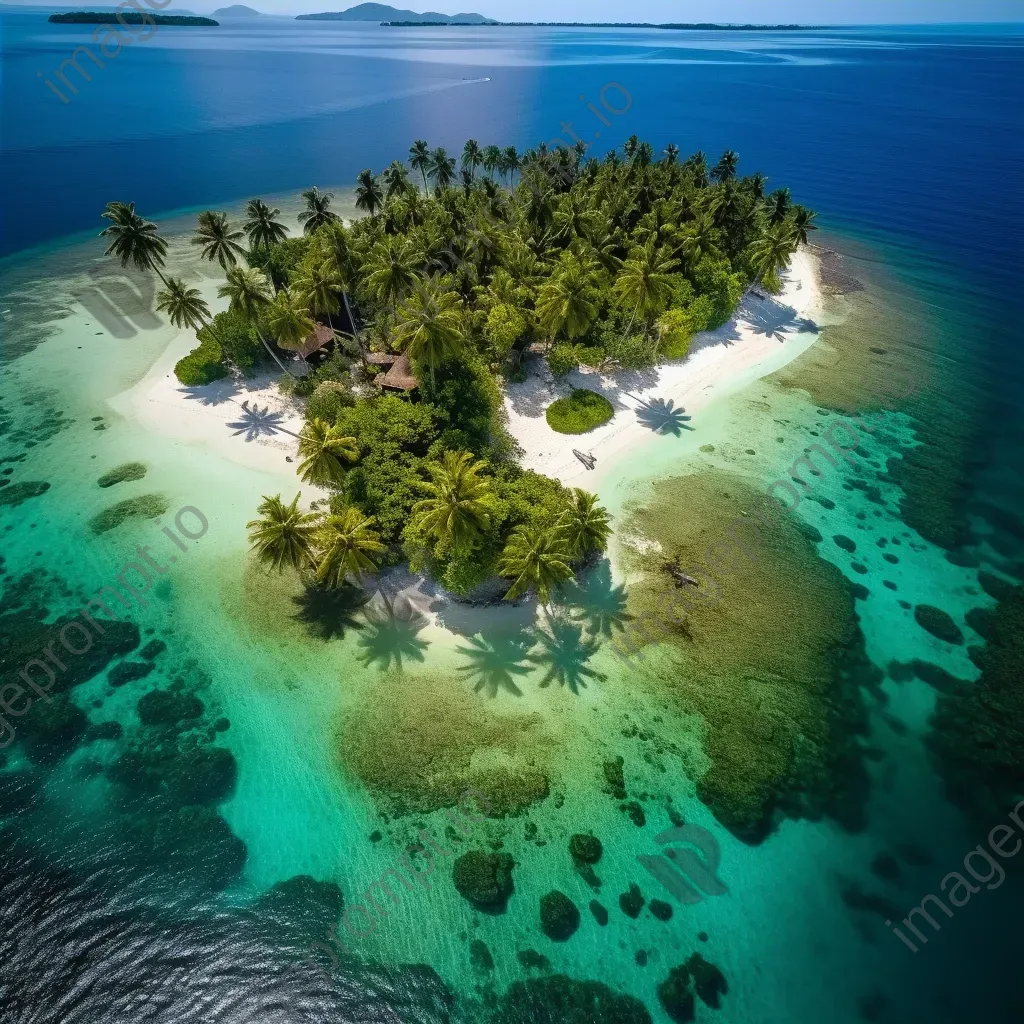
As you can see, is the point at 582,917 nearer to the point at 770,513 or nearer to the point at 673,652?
the point at 673,652

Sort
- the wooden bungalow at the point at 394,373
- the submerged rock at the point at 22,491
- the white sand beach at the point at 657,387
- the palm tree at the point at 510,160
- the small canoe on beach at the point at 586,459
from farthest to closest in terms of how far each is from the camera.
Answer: the palm tree at the point at 510,160 < the white sand beach at the point at 657,387 < the small canoe on beach at the point at 586,459 < the wooden bungalow at the point at 394,373 < the submerged rock at the point at 22,491

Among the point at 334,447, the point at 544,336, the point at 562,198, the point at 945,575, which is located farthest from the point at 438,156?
the point at 945,575

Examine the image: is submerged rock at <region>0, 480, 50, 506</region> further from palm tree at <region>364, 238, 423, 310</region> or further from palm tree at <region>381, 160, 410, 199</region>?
palm tree at <region>381, 160, 410, 199</region>

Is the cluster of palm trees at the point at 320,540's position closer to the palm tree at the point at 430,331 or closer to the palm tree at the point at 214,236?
the palm tree at the point at 430,331

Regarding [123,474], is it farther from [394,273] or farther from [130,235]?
[394,273]

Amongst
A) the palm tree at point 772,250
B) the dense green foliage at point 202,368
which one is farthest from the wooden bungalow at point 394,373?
the palm tree at point 772,250
